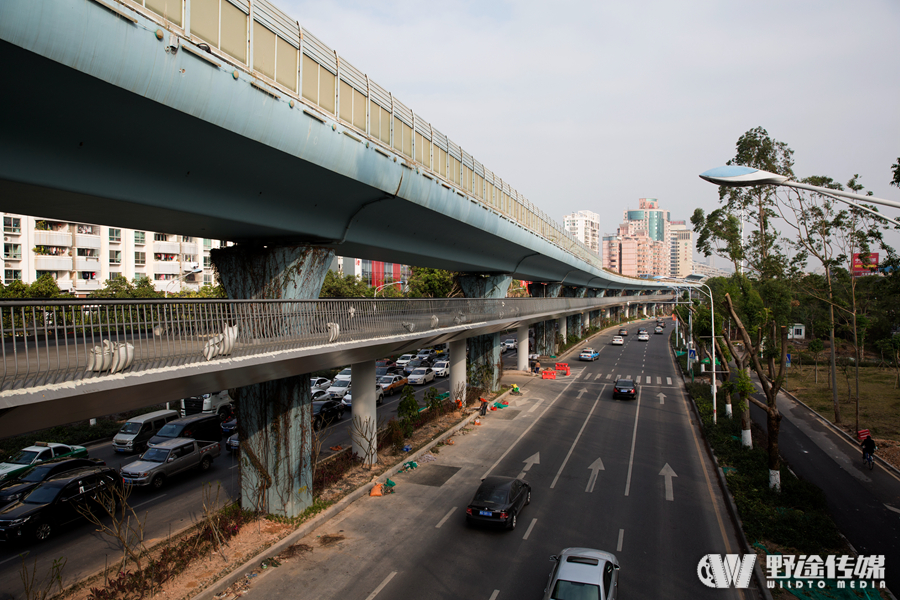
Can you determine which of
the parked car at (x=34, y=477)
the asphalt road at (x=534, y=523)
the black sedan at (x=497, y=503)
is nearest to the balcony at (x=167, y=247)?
the parked car at (x=34, y=477)

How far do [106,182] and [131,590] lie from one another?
815cm

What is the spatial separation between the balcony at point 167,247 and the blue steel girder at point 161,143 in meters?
52.1

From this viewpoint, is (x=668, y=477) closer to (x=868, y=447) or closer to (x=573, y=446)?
(x=573, y=446)

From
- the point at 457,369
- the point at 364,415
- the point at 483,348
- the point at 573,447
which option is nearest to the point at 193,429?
the point at 364,415

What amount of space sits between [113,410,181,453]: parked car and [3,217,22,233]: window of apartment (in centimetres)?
3799

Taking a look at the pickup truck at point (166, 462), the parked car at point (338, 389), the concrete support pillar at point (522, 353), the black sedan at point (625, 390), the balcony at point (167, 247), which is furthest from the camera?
the balcony at point (167, 247)

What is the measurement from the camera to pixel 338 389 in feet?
103

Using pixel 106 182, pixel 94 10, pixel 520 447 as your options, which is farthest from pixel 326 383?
pixel 94 10

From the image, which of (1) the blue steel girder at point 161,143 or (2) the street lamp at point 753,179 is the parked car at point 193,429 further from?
(2) the street lamp at point 753,179

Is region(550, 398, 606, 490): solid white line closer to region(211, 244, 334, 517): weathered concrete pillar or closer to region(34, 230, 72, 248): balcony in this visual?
region(211, 244, 334, 517): weathered concrete pillar

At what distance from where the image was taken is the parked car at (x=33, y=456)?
17.8 m

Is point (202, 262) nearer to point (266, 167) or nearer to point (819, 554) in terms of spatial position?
point (266, 167)

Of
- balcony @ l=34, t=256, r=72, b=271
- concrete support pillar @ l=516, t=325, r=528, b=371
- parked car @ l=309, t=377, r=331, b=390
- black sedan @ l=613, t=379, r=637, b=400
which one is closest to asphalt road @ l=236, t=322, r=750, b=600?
black sedan @ l=613, t=379, r=637, b=400

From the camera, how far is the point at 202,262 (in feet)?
209
